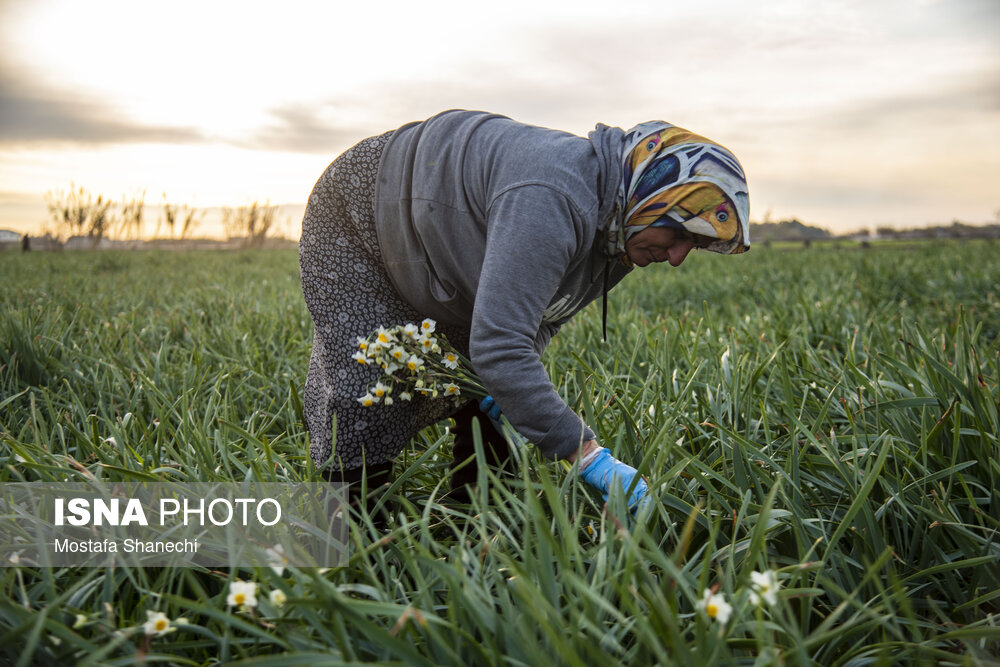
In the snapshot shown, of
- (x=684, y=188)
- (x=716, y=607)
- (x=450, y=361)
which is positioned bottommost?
(x=716, y=607)

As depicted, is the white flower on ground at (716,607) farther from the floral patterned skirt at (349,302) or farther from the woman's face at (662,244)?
the floral patterned skirt at (349,302)

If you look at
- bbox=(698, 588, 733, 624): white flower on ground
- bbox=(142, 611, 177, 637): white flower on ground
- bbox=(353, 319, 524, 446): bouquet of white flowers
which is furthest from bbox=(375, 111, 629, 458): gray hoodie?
bbox=(142, 611, 177, 637): white flower on ground

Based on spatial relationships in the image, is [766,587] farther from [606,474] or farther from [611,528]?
[606,474]

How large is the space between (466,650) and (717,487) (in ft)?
Answer: 2.94

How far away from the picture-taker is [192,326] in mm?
3857

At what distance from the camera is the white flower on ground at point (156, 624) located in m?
1.00

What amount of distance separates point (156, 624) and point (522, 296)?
92 centimetres

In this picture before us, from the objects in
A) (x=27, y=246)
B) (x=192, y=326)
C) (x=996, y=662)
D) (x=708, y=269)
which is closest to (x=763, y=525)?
(x=996, y=662)

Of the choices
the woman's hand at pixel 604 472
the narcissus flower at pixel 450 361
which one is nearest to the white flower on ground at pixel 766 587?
the woman's hand at pixel 604 472

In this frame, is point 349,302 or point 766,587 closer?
point 766,587

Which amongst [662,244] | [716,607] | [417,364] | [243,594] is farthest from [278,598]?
[662,244]

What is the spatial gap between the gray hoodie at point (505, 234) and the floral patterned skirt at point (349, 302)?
7cm

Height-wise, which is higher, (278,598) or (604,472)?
(604,472)

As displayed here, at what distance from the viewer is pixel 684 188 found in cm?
142
